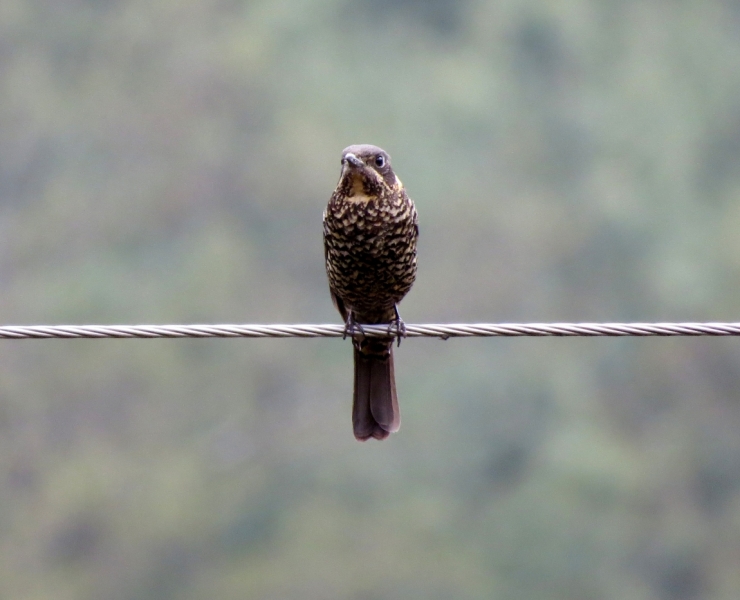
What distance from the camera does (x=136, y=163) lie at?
21.4 m

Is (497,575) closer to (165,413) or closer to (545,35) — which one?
(165,413)

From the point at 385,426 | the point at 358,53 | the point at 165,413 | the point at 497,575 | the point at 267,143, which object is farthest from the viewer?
the point at 358,53

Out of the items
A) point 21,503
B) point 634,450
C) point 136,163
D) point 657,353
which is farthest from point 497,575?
point 136,163

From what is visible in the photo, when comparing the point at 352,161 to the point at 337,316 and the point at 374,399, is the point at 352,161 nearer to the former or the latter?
the point at 374,399

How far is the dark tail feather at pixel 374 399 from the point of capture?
5.57 meters

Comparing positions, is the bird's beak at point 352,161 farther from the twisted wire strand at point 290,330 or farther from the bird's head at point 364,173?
the twisted wire strand at point 290,330

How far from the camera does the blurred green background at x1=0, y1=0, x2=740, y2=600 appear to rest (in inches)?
738

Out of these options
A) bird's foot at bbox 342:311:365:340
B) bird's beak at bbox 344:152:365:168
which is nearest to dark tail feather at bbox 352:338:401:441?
bird's foot at bbox 342:311:365:340

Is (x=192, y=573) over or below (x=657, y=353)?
below

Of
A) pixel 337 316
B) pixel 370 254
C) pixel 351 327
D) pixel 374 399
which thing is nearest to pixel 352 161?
pixel 370 254

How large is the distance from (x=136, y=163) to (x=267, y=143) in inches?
88.3

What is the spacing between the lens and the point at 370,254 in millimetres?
5207

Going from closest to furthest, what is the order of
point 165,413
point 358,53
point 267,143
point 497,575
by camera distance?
point 497,575 < point 165,413 < point 267,143 < point 358,53

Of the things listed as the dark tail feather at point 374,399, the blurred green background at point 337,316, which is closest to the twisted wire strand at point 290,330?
the dark tail feather at point 374,399
